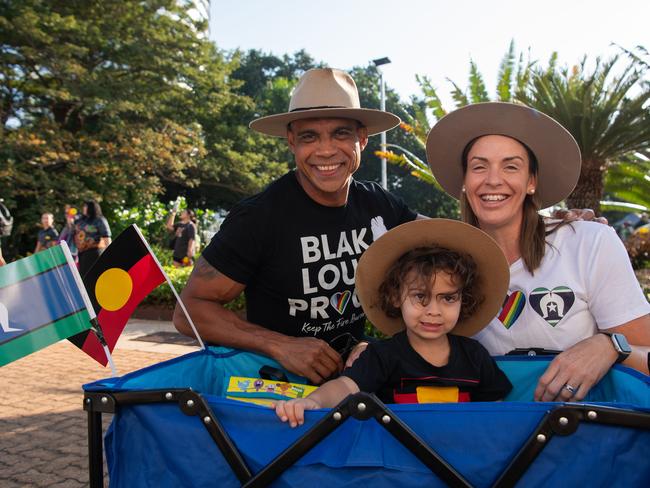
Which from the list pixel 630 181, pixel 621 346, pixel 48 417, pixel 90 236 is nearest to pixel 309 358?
pixel 621 346

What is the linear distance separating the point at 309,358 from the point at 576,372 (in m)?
0.97

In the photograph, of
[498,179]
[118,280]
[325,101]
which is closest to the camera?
[118,280]

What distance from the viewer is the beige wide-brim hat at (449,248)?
2080 millimetres

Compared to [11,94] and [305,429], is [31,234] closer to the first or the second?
[11,94]

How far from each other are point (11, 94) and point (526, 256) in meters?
21.2

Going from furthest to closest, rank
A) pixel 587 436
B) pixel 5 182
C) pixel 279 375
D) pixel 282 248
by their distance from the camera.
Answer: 1. pixel 5 182
2. pixel 282 248
3. pixel 279 375
4. pixel 587 436

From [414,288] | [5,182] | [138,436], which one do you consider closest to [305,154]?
[414,288]

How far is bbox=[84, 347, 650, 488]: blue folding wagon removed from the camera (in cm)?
131

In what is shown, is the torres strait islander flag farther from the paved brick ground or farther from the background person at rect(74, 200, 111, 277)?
the background person at rect(74, 200, 111, 277)

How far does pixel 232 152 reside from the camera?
26375 millimetres

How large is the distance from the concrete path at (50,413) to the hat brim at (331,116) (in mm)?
2332

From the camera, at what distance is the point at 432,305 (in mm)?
2125

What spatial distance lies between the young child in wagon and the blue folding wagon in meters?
0.59

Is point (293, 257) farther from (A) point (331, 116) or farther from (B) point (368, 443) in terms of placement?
(B) point (368, 443)
